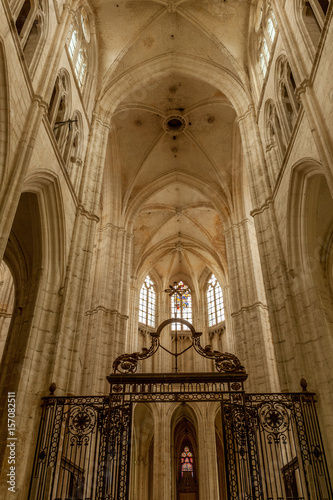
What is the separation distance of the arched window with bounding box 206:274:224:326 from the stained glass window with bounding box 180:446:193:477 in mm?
8452

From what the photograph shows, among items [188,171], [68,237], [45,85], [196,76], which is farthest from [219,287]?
[45,85]

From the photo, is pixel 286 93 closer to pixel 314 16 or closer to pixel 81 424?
pixel 314 16

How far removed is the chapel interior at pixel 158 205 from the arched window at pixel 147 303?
1.29m

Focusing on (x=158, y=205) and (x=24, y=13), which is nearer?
(x=24, y=13)

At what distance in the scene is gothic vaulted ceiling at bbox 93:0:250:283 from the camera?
Result: 50.8ft

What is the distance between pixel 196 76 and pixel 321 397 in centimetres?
1289

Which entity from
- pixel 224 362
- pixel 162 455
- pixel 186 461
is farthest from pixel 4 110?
pixel 186 461

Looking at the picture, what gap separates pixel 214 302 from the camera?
28.0m

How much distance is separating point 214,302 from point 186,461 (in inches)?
411

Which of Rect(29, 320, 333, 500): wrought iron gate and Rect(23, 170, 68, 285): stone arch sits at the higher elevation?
Rect(23, 170, 68, 285): stone arch

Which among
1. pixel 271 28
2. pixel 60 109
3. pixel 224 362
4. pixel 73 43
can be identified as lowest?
pixel 224 362

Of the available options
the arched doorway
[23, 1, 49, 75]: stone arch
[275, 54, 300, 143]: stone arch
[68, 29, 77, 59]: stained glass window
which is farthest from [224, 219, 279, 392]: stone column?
[23, 1, 49, 75]: stone arch

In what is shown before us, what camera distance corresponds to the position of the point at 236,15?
15.3m

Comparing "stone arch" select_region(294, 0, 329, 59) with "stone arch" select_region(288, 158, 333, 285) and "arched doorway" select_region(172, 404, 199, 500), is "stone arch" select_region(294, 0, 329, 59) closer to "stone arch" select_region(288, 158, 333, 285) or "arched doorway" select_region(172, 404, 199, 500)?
"stone arch" select_region(288, 158, 333, 285)
